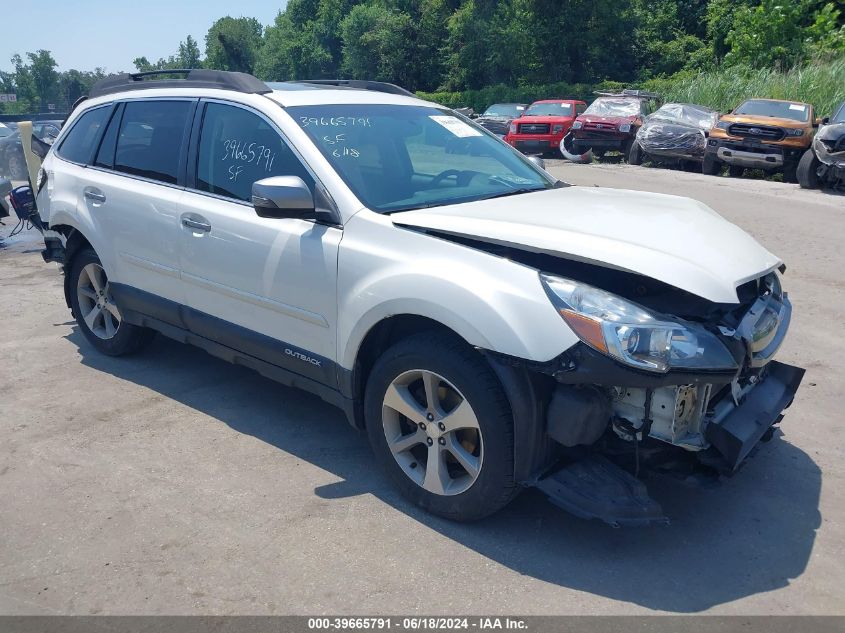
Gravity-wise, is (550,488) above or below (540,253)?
below

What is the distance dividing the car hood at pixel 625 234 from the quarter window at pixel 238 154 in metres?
0.85

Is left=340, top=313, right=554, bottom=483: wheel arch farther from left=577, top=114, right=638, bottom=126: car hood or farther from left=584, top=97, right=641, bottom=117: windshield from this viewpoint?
left=584, top=97, right=641, bottom=117: windshield

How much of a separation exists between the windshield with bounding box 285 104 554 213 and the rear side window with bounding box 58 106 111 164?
203 cm

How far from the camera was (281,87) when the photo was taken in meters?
4.61

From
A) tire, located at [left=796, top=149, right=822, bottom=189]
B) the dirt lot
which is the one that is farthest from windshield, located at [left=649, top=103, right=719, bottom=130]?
the dirt lot

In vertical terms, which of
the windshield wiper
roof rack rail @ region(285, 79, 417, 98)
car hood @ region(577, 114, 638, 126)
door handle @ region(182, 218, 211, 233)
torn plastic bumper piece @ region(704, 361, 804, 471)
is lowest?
car hood @ region(577, 114, 638, 126)

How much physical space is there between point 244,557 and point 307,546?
10.5 inches

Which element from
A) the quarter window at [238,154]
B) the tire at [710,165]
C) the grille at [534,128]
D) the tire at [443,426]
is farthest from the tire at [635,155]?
the tire at [443,426]

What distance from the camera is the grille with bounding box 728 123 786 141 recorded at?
16.2 meters

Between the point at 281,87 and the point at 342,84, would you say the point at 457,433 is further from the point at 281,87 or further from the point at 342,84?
the point at 342,84

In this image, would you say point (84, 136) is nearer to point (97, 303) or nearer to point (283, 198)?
point (97, 303)

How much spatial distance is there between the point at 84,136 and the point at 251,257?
2.35 metres
